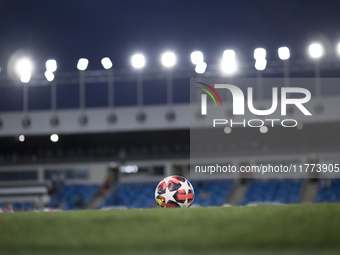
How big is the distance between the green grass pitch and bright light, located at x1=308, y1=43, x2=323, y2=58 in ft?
58.4

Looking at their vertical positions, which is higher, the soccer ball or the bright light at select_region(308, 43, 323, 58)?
the bright light at select_region(308, 43, 323, 58)

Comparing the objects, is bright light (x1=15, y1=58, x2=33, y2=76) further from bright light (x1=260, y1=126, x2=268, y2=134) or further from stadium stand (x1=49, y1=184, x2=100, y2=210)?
bright light (x1=260, y1=126, x2=268, y2=134)

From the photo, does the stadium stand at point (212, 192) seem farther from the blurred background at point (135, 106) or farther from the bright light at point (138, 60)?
the bright light at point (138, 60)

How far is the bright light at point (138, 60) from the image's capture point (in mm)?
23719

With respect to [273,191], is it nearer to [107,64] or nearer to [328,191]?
[328,191]

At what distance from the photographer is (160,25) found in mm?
32531

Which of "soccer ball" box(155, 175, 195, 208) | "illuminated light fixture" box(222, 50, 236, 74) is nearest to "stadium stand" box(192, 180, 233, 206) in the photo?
"illuminated light fixture" box(222, 50, 236, 74)

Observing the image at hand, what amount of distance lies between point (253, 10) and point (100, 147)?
44.5 ft

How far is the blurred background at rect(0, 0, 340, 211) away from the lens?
1093 inches

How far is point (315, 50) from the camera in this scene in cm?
2209

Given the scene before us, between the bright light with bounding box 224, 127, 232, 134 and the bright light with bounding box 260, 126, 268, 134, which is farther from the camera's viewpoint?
the bright light with bounding box 224, 127, 232, 134

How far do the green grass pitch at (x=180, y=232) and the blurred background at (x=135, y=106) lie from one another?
2058 cm

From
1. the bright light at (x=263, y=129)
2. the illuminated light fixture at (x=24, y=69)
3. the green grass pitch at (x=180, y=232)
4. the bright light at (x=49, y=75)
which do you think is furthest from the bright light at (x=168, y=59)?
the green grass pitch at (x=180, y=232)

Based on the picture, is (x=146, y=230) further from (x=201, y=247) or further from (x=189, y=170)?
(x=189, y=170)
